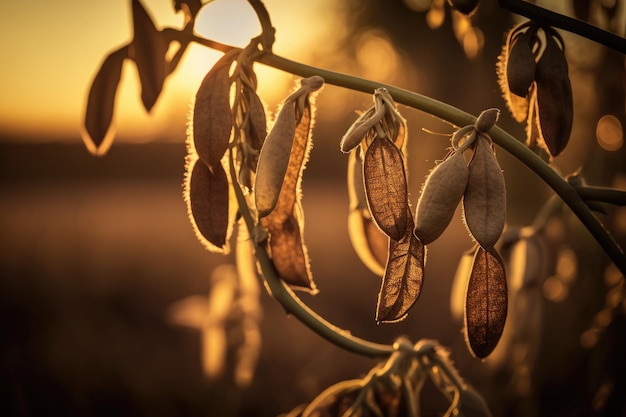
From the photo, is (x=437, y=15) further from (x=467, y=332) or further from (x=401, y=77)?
(x=401, y=77)

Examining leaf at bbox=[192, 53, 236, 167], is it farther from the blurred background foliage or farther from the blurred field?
the blurred field

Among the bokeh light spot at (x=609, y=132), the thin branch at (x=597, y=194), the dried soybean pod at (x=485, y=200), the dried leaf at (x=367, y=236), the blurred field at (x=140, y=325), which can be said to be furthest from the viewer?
the blurred field at (x=140, y=325)

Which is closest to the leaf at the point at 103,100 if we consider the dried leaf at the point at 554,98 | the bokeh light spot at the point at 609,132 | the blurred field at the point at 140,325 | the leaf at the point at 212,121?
the leaf at the point at 212,121

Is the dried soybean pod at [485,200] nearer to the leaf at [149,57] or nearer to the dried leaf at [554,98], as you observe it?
the dried leaf at [554,98]

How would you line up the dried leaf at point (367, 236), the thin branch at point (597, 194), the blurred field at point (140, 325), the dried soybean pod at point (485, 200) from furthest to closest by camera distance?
the blurred field at point (140, 325)
the dried leaf at point (367, 236)
the thin branch at point (597, 194)
the dried soybean pod at point (485, 200)

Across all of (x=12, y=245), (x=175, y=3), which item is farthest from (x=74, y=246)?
(x=175, y=3)
